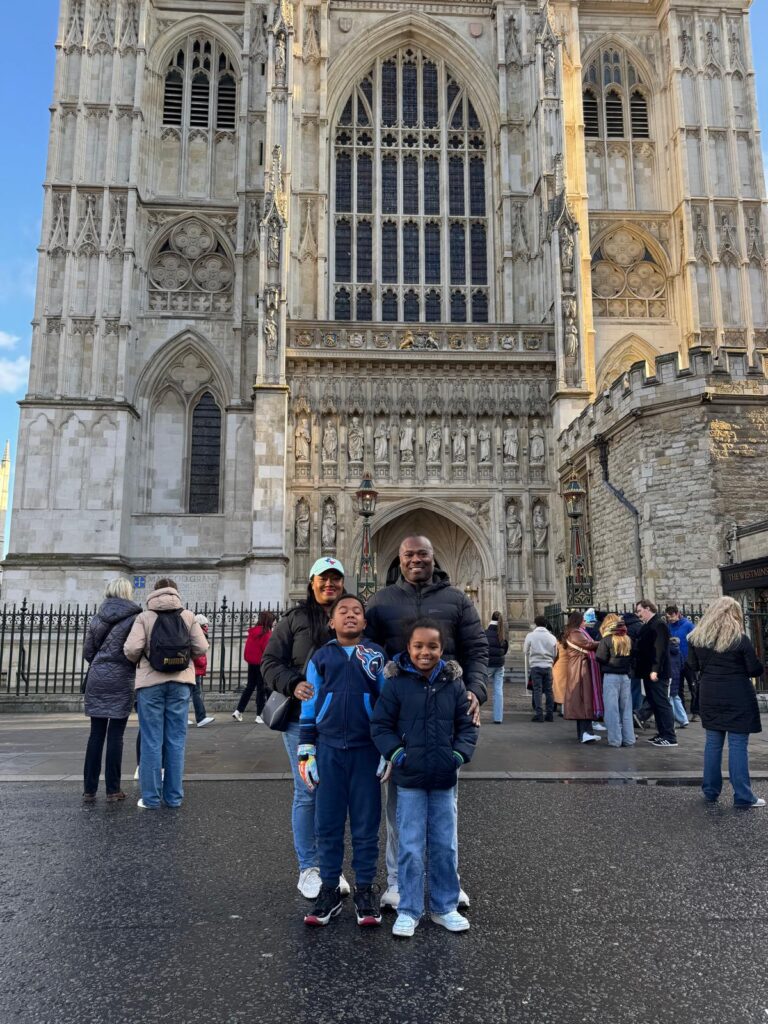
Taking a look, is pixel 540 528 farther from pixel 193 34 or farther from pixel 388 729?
pixel 193 34

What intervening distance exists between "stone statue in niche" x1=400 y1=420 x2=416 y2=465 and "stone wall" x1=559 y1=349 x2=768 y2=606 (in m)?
6.57

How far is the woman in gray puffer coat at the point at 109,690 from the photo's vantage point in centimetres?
606

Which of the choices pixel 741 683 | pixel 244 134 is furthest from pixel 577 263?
pixel 741 683

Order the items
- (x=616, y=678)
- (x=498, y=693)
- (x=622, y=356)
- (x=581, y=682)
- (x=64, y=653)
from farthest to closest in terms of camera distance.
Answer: (x=622, y=356)
(x=64, y=653)
(x=498, y=693)
(x=581, y=682)
(x=616, y=678)

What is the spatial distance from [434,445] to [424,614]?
18.0m

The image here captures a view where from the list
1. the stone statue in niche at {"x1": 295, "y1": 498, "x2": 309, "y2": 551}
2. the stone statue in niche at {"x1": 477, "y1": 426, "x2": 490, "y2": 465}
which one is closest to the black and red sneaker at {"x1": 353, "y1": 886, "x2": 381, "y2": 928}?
the stone statue in niche at {"x1": 295, "y1": 498, "x2": 309, "y2": 551}

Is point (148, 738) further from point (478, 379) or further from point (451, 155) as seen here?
point (451, 155)

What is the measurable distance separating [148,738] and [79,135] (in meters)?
23.2

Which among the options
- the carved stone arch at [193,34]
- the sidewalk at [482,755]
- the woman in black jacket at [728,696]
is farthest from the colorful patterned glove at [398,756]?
the carved stone arch at [193,34]

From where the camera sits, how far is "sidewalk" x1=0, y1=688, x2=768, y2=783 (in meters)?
6.93

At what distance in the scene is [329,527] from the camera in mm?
20891

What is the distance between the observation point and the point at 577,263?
861 inches

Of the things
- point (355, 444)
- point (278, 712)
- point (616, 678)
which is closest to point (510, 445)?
point (355, 444)

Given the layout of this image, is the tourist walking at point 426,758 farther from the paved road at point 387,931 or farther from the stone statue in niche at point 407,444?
the stone statue in niche at point 407,444
